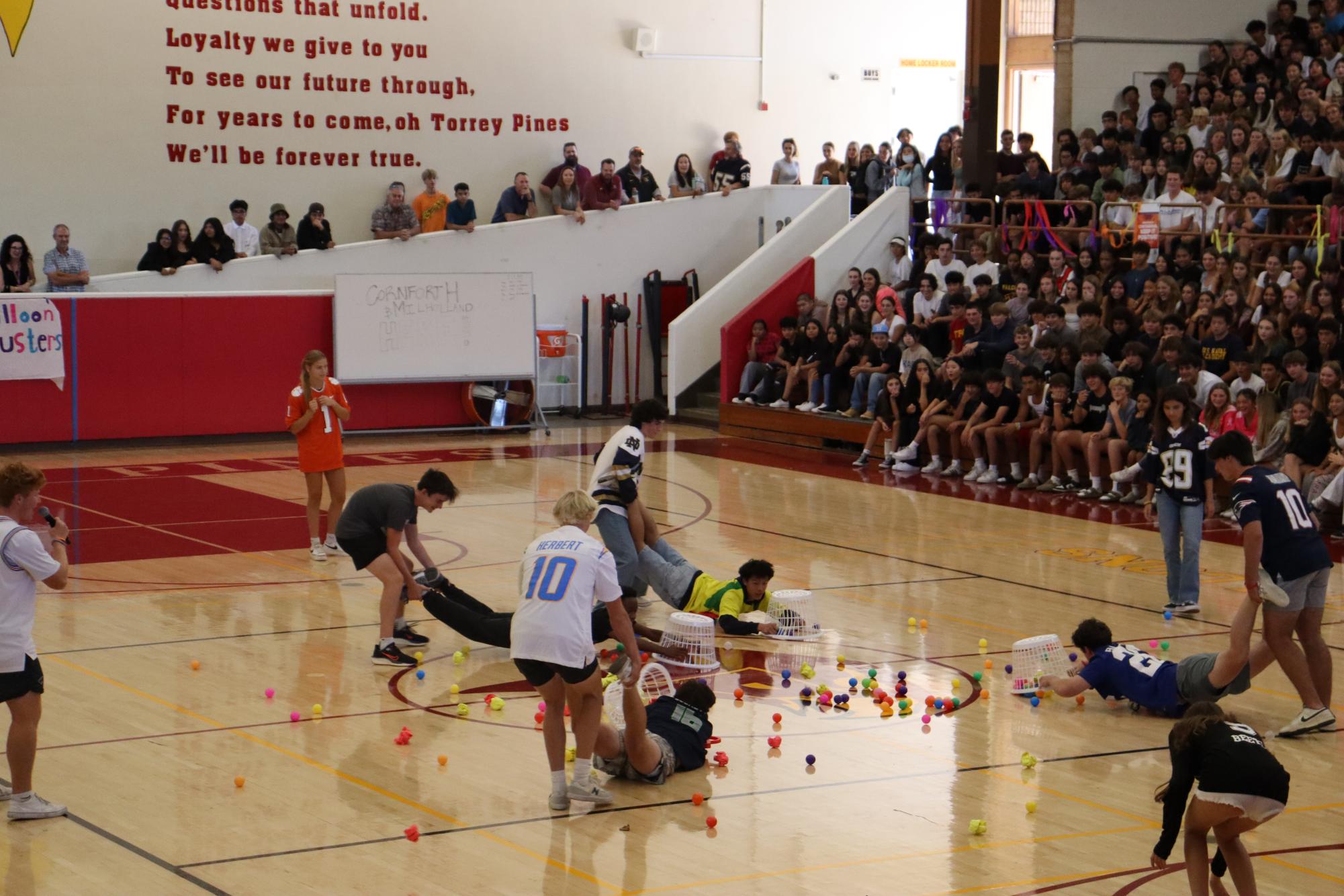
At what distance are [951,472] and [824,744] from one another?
10.5m

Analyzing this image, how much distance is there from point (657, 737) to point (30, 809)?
284cm

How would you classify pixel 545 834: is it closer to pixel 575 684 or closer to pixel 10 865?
pixel 575 684

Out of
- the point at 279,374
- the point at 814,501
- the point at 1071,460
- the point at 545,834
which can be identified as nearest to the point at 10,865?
the point at 545,834

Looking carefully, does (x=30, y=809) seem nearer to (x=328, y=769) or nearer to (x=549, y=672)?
(x=328, y=769)

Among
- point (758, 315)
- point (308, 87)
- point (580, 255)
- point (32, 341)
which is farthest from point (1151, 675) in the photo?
point (308, 87)

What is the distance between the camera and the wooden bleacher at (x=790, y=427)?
20656 millimetres

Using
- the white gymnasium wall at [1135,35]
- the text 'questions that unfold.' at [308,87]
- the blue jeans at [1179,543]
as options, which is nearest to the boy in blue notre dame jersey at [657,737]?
the blue jeans at [1179,543]

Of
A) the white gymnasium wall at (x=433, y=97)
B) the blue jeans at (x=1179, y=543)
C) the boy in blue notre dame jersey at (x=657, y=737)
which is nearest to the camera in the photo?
the boy in blue notre dame jersey at (x=657, y=737)

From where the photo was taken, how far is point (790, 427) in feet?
71.3

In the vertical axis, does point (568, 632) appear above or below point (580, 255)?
below

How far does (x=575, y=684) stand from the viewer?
7328 millimetres

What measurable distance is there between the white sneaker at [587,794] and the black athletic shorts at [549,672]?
536mm

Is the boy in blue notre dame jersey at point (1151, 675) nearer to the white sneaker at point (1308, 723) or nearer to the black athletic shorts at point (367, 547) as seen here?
the white sneaker at point (1308, 723)

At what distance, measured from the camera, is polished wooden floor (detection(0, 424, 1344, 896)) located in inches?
270
